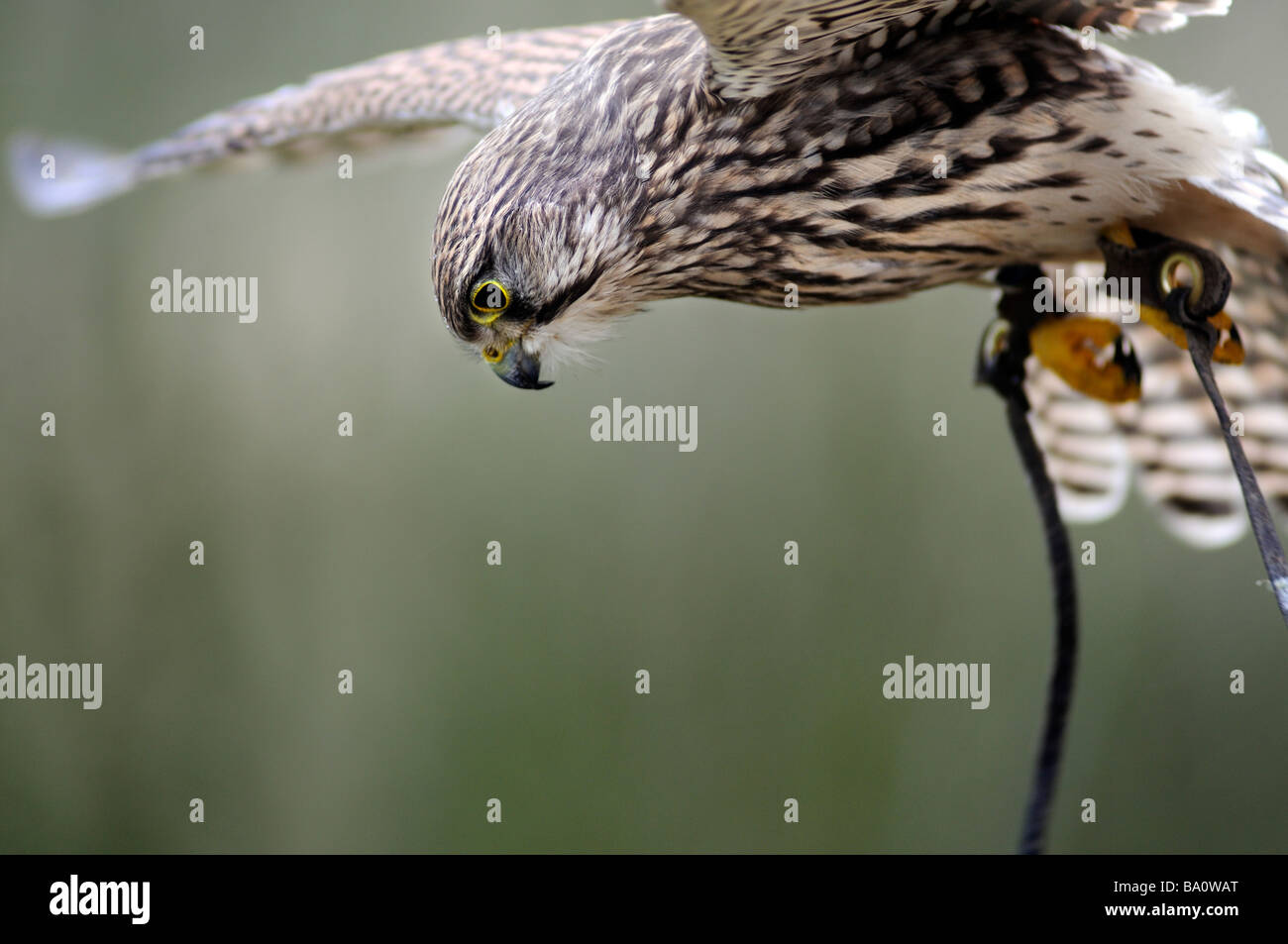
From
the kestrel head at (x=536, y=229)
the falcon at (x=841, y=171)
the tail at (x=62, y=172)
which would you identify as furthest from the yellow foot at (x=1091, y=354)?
the tail at (x=62, y=172)

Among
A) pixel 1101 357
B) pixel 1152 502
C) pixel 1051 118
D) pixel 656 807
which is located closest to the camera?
pixel 1051 118

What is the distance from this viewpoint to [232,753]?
4.35 meters

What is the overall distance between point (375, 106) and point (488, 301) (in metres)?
0.86

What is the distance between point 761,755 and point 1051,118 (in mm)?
3049

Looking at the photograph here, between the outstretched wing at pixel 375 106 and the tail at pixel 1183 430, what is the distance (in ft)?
3.73

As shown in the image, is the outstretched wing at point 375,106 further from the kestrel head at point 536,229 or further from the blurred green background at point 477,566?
the blurred green background at point 477,566

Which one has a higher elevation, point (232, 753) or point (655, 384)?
point (655, 384)

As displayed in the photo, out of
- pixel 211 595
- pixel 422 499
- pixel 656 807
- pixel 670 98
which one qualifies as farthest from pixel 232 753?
pixel 670 98

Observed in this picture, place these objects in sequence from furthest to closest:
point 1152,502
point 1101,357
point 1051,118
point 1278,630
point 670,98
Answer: point 1278,630 → point 1152,502 → point 1101,357 → point 670,98 → point 1051,118

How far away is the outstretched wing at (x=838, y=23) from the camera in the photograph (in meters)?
1.36

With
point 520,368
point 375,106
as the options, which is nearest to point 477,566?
point 375,106

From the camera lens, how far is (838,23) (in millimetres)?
1418

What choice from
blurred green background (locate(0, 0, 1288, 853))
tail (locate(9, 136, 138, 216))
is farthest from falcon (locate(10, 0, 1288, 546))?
blurred green background (locate(0, 0, 1288, 853))

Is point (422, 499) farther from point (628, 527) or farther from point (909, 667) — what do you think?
point (909, 667)
